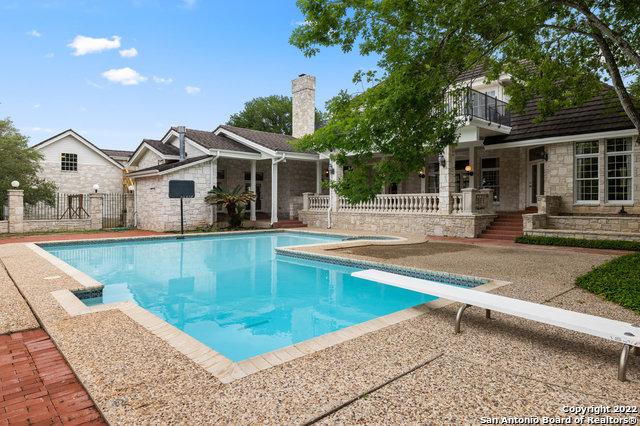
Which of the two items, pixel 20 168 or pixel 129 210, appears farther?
pixel 129 210

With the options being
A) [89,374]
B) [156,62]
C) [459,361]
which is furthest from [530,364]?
[156,62]

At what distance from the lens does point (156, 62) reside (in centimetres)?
2616

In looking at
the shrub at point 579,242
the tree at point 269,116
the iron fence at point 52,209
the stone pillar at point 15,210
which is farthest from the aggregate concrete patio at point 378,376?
the tree at point 269,116

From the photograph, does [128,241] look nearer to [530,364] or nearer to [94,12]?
[94,12]

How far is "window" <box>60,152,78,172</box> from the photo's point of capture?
85.1ft

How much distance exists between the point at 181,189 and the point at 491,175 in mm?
14547

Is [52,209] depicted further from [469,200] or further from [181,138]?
[469,200]

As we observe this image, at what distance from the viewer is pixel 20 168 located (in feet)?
65.7

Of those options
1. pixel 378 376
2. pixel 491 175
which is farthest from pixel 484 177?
pixel 378 376

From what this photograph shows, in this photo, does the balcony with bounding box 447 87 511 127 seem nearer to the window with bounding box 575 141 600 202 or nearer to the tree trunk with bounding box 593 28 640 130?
the window with bounding box 575 141 600 202

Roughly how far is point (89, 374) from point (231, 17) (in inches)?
812

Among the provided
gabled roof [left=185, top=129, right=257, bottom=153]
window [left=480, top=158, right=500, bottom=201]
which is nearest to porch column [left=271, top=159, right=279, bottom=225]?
gabled roof [left=185, top=129, right=257, bottom=153]

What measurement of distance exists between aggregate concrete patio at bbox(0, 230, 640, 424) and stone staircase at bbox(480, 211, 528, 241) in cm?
959

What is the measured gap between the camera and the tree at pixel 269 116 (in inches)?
1950
